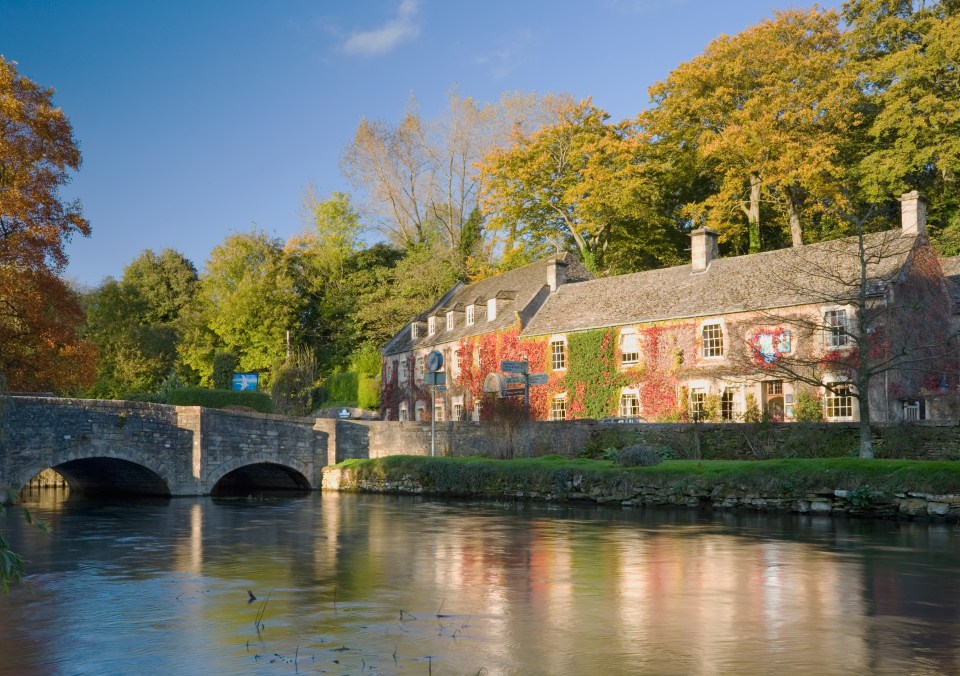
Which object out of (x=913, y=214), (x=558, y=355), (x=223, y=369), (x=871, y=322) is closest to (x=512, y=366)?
(x=558, y=355)

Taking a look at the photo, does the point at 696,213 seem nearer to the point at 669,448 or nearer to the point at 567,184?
the point at 567,184

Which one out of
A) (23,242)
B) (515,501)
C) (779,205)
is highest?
(779,205)

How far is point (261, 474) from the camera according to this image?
38.8 meters

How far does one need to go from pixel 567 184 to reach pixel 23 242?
3020cm

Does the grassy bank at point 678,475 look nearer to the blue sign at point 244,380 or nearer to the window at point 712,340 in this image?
the window at point 712,340

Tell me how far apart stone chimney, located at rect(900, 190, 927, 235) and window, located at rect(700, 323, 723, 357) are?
782 centimetres

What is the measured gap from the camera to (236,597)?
12.5 m

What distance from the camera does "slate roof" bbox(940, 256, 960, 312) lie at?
36.5 meters

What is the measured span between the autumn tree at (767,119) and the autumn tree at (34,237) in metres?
29.0

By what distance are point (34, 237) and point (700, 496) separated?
21.0m

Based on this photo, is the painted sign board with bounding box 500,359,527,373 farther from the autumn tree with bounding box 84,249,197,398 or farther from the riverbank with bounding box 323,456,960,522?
the autumn tree with bounding box 84,249,197,398

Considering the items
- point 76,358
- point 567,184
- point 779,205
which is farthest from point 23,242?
point 779,205

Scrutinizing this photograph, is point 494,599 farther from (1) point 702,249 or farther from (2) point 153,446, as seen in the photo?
(1) point 702,249

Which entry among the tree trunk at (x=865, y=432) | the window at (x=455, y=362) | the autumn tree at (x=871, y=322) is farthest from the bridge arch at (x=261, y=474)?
the tree trunk at (x=865, y=432)
